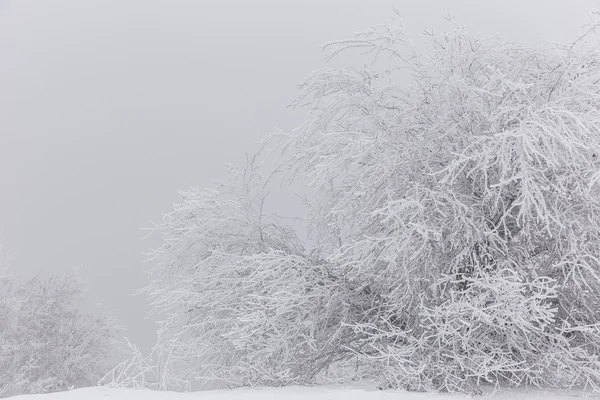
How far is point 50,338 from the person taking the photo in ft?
81.5

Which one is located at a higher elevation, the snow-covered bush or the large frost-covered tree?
the large frost-covered tree

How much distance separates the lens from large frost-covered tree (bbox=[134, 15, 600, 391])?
9.02 meters

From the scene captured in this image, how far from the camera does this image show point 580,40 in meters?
10.8

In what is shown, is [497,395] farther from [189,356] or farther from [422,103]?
[189,356]

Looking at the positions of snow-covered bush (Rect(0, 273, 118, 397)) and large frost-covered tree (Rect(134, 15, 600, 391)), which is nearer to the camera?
large frost-covered tree (Rect(134, 15, 600, 391))

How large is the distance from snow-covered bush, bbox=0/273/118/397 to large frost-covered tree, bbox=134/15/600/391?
13.8 metres

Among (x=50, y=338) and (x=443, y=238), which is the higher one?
(x=443, y=238)

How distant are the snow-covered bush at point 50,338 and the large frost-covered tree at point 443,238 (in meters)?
13.8

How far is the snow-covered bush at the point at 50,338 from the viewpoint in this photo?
23.6m

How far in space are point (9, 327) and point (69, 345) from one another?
224 centimetres

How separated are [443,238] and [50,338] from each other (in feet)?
63.9

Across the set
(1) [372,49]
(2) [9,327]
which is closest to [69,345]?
(2) [9,327]

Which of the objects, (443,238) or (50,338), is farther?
(50,338)

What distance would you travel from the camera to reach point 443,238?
31.9ft
